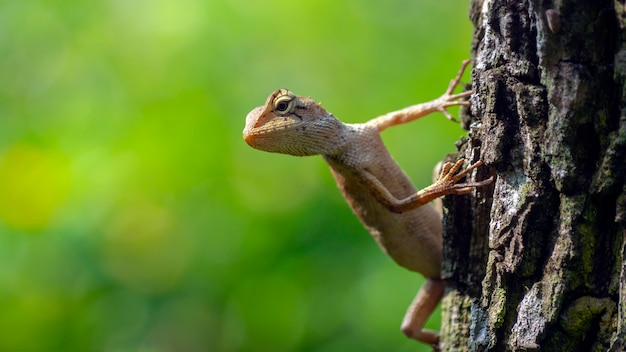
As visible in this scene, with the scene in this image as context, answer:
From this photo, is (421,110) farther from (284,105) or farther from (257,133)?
(257,133)

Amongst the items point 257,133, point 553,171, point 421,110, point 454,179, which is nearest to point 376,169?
point 421,110

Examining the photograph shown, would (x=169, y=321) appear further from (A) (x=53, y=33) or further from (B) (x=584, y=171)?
(B) (x=584, y=171)

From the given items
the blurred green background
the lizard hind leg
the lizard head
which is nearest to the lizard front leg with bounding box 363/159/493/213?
the lizard head

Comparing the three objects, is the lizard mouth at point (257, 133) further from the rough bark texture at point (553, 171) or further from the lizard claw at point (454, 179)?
the rough bark texture at point (553, 171)

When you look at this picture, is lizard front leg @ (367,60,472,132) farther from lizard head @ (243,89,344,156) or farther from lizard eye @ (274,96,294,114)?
lizard eye @ (274,96,294,114)

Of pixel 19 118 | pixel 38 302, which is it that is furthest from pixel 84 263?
pixel 19 118

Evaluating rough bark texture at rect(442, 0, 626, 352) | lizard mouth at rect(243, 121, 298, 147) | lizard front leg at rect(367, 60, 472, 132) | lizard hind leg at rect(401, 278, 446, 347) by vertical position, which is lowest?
lizard hind leg at rect(401, 278, 446, 347)
